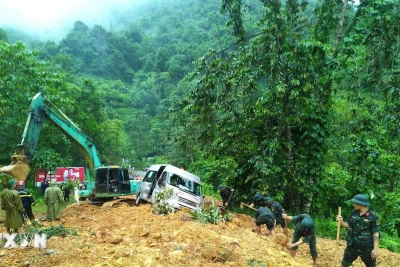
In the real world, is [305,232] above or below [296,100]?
below

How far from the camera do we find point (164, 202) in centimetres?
1160

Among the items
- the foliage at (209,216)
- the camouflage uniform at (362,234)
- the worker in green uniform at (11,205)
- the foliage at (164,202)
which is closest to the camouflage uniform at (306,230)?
the camouflage uniform at (362,234)

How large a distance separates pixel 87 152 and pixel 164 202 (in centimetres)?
488

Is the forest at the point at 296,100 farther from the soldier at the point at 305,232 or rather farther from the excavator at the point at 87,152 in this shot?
the soldier at the point at 305,232

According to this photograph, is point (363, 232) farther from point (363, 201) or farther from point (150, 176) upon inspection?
point (150, 176)

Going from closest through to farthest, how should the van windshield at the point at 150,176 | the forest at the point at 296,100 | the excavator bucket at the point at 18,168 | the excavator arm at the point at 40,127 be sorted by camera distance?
1. the excavator bucket at the point at 18,168
2. the forest at the point at 296,100
3. the excavator arm at the point at 40,127
4. the van windshield at the point at 150,176

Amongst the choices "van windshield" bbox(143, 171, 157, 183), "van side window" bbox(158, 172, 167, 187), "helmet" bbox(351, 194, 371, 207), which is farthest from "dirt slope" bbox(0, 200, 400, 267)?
"van windshield" bbox(143, 171, 157, 183)

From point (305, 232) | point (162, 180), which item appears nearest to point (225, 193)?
point (162, 180)

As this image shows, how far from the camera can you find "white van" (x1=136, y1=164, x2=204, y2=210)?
482 inches

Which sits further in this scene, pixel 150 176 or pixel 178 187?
pixel 150 176

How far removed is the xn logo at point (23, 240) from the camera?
289 inches

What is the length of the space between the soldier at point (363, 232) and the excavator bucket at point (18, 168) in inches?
331

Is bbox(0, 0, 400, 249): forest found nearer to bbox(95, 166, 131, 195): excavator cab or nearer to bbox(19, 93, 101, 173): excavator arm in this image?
bbox(19, 93, 101, 173): excavator arm

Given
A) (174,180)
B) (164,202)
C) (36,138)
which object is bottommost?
(164,202)
